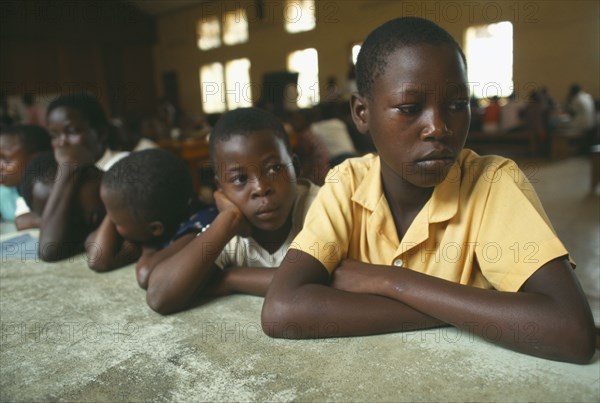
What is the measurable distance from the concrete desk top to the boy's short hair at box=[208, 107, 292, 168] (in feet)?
1.49

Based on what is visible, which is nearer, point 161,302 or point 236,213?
point 161,302

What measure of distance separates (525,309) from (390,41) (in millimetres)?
543

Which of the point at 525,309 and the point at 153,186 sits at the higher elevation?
the point at 153,186

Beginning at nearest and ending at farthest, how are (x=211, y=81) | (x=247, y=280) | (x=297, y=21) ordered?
(x=247, y=280) → (x=297, y=21) → (x=211, y=81)

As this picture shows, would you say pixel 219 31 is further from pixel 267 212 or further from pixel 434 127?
pixel 434 127

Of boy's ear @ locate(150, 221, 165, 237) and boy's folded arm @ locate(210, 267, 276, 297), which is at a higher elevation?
boy's ear @ locate(150, 221, 165, 237)

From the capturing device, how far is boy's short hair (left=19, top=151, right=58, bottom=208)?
1865 millimetres

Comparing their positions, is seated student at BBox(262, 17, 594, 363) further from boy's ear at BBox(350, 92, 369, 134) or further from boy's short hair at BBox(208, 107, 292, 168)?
boy's short hair at BBox(208, 107, 292, 168)

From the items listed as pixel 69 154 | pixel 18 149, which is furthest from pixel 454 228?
pixel 18 149

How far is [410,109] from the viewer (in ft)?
2.86

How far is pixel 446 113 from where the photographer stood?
85 cm

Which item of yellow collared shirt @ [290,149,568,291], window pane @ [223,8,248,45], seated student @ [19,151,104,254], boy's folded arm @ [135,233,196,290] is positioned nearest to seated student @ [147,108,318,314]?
boy's folded arm @ [135,233,196,290]

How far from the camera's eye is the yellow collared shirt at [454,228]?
835mm

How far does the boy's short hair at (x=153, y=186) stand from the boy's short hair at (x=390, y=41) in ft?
2.40
